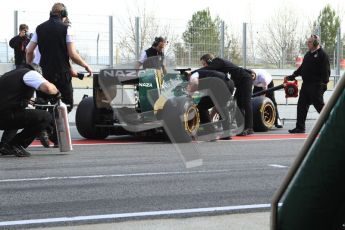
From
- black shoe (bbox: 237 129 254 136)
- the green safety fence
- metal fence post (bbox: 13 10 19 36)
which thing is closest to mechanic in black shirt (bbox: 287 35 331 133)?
black shoe (bbox: 237 129 254 136)

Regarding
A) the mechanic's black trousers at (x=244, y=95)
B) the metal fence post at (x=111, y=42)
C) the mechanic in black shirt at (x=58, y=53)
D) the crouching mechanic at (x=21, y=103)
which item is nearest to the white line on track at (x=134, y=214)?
the crouching mechanic at (x=21, y=103)

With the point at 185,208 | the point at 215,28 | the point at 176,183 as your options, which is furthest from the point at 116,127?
the point at 215,28

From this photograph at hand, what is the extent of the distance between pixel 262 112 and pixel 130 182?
664 cm

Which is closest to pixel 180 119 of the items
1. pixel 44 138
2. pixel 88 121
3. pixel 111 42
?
pixel 88 121

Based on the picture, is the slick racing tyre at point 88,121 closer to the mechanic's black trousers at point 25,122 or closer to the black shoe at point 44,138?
the black shoe at point 44,138

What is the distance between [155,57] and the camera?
11312 mm

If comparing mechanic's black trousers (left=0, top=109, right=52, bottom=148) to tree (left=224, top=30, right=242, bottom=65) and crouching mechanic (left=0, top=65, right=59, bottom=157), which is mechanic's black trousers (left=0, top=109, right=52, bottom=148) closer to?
crouching mechanic (left=0, top=65, right=59, bottom=157)

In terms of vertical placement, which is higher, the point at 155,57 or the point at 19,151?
the point at 155,57

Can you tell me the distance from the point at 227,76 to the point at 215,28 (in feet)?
21.1

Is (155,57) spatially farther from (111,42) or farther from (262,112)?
(111,42)

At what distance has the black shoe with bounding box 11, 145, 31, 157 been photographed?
8.37 m

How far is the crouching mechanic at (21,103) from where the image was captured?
26.7ft

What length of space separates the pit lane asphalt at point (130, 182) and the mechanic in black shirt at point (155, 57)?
1.88 meters

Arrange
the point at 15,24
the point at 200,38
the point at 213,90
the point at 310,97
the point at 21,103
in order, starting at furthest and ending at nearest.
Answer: the point at 200,38
the point at 15,24
the point at 310,97
the point at 213,90
the point at 21,103
